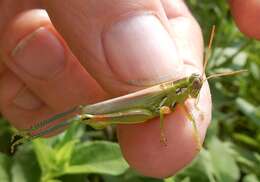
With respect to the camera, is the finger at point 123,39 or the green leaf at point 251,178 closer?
the finger at point 123,39

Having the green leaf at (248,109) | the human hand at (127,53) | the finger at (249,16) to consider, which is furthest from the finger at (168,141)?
the green leaf at (248,109)

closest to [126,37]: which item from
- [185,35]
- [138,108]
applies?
[138,108]

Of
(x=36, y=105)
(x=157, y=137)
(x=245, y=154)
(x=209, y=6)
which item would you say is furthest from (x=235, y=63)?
(x=157, y=137)

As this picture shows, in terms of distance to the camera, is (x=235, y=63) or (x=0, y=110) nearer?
(x=0, y=110)

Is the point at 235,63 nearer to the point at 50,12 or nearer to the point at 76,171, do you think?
the point at 76,171

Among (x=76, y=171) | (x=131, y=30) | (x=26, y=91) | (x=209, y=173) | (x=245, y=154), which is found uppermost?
(x=131, y=30)

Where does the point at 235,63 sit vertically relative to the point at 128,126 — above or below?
below

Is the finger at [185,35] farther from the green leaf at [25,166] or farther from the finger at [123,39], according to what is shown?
the green leaf at [25,166]
